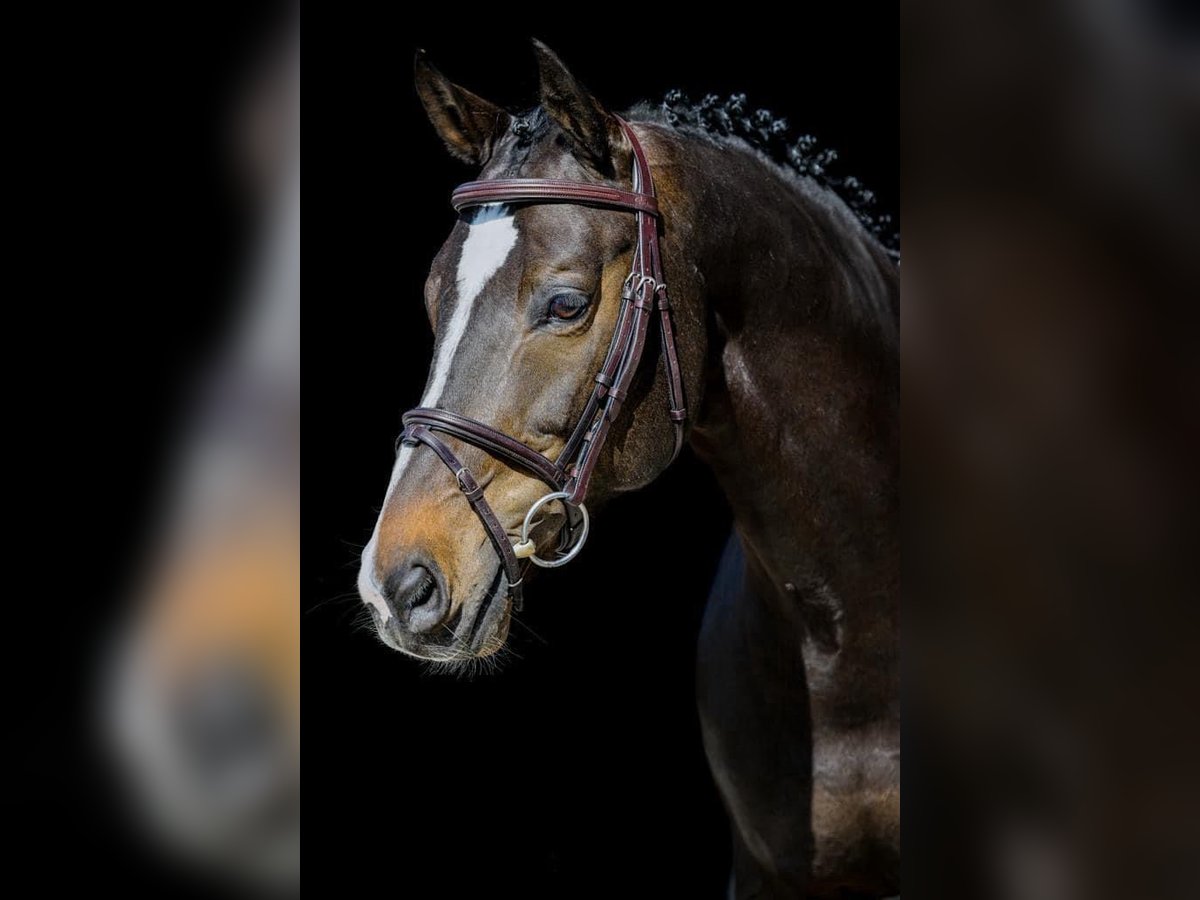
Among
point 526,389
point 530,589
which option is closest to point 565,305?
point 526,389

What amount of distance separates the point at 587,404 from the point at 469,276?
281mm

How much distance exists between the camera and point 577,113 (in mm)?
1835

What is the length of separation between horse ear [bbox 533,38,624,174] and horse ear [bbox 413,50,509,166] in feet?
Result: 0.70

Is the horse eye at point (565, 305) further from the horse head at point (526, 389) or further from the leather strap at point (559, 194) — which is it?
the leather strap at point (559, 194)

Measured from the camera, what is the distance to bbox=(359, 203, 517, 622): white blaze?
1.76 m

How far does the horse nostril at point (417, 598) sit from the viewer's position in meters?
1.66
